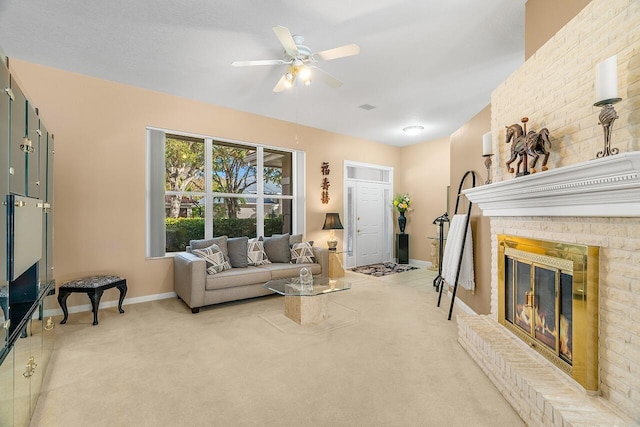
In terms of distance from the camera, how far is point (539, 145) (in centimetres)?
205

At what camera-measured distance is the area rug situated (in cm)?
608

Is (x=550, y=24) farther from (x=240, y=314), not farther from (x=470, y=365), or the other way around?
(x=240, y=314)

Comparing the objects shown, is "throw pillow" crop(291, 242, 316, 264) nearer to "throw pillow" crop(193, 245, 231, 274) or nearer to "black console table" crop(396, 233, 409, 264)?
"throw pillow" crop(193, 245, 231, 274)

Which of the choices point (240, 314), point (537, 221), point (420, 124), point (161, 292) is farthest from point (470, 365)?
point (420, 124)

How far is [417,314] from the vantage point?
3627 mm

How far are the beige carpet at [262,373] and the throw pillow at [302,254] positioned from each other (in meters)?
1.25

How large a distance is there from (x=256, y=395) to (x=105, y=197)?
10.5 feet

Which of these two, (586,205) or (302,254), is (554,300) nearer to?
(586,205)

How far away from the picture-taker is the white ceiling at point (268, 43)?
2.50 metres

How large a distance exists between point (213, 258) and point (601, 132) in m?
3.82

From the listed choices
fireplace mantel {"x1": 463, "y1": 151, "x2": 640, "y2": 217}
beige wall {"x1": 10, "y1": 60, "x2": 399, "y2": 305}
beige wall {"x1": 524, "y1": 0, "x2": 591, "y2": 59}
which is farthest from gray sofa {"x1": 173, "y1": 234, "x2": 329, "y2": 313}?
beige wall {"x1": 524, "y1": 0, "x2": 591, "y2": 59}

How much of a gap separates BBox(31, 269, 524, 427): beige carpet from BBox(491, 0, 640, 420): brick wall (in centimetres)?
66

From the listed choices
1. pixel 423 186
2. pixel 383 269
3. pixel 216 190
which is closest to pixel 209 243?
pixel 216 190

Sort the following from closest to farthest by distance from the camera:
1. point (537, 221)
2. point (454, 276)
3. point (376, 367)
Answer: point (537, 221) < point (376, 367) < point (454, 276)
